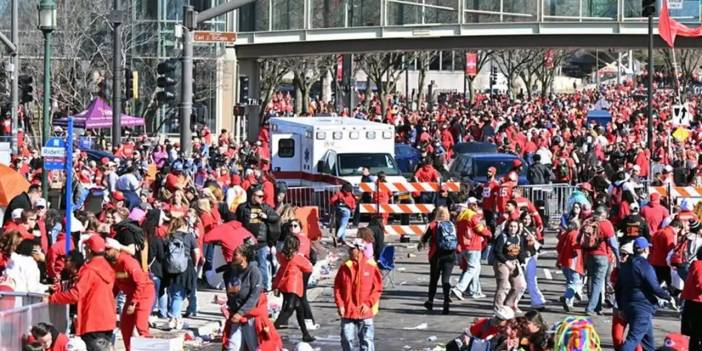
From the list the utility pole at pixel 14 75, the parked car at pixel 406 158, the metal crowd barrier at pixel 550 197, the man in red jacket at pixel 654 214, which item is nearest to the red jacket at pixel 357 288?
the man in red jacket at pixel 654 214

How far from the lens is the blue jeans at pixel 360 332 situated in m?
15.9

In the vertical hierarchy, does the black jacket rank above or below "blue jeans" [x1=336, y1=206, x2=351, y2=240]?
above

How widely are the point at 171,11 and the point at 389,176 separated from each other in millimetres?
23321

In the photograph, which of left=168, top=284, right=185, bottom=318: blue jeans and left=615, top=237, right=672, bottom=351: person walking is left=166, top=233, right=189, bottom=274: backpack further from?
left=615, top=237, right=672, bottom=351: person walking

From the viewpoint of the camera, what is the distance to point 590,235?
20.2 meters

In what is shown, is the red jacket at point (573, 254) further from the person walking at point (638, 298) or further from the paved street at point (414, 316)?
the person walking at point (638, 298)

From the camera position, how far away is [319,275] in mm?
24141

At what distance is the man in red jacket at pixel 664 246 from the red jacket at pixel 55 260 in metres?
7.60

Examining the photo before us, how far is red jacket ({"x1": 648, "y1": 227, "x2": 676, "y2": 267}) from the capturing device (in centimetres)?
2031

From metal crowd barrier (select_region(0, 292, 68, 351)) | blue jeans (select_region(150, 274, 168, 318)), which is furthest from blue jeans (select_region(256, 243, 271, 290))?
metal crowd barrier (select_region(0, 292, 68, 351))

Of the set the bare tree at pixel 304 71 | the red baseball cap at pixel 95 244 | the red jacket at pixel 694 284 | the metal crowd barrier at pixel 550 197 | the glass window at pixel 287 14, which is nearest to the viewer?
the red baseball cap at pixel 95 244

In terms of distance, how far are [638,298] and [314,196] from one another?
17635 millimetres

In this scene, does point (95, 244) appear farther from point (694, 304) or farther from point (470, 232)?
point (470, 232)

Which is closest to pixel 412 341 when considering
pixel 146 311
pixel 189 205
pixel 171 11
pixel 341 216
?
pixel 146 311
